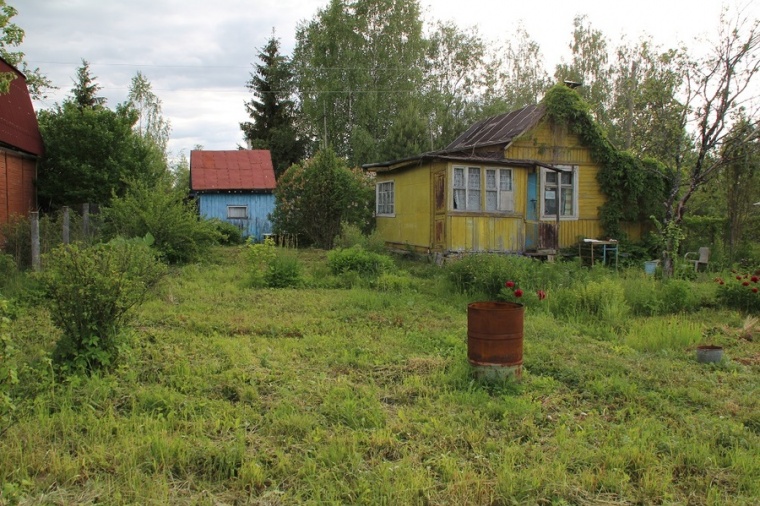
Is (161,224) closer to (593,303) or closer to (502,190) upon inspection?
(502,190)

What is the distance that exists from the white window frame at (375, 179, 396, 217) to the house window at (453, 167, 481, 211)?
12.4ft

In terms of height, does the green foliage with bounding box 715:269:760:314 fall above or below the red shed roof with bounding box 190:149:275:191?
below

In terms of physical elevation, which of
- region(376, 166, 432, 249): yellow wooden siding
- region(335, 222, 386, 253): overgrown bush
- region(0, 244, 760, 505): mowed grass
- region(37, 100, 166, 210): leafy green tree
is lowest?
region(0, 244, 760, 505): mowed grass

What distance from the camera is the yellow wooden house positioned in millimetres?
13742

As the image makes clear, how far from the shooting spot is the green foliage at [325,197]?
57.8ft

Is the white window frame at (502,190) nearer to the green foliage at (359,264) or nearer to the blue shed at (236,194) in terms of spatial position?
the green foliage at (359,264)

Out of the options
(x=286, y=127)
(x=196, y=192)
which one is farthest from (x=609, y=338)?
(x=286, y=127)

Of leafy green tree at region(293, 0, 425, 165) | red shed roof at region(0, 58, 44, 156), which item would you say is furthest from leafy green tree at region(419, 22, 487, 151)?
red shed roof at region(0, 58, 44, 156)

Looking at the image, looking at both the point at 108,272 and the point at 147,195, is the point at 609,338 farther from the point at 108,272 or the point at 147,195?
the point at 147,195

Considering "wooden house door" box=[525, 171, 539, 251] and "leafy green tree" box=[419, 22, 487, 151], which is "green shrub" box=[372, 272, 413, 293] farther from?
"leafy green tree" box=[419, 22, 487, 151]

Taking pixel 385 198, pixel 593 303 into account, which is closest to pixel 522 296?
pixel 593 303

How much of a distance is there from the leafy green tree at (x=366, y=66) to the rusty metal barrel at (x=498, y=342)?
2508cm

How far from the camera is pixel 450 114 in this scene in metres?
32.5

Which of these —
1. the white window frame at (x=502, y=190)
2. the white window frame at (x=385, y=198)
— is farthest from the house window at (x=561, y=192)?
the white window frame at (x=385, y=198)
